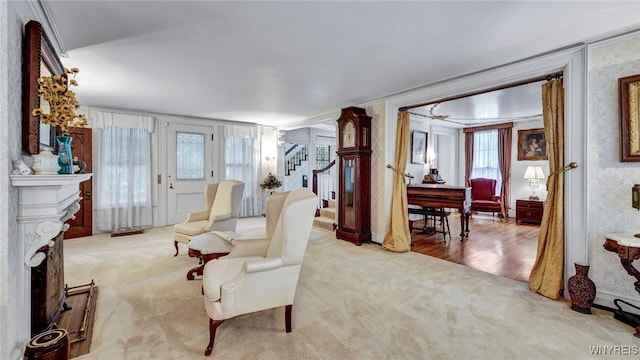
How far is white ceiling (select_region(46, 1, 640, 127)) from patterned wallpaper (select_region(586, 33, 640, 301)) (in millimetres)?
235

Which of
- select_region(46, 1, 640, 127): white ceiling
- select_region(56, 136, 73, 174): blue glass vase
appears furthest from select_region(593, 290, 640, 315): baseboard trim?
select_region(56, 136, 73, 174): blue glass vase

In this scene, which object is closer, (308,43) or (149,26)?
(149,26)

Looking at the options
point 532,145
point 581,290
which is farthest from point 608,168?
point 532,145

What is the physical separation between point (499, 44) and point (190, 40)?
2972mm

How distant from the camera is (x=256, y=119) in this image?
22.0ft

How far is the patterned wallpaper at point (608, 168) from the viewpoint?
243cm

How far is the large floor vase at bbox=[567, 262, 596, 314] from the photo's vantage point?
2.45m

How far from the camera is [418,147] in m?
6.91

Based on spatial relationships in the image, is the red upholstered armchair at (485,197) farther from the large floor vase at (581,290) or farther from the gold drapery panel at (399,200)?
→ the large floor vase at (581,290)

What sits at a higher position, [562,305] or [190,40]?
[190,40]

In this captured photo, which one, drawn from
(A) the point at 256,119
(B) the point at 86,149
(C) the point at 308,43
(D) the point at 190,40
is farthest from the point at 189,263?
(A) the point at 256,119

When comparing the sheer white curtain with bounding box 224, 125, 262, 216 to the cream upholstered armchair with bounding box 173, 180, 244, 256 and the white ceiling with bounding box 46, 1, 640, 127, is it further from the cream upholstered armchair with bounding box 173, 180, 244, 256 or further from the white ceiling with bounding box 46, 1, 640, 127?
the white ceiling with bounding box 46, 1, 640, 127

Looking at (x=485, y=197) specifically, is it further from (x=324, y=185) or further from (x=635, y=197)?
(x=635, y=197)

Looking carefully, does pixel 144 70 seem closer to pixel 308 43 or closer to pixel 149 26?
pixel 149 26
